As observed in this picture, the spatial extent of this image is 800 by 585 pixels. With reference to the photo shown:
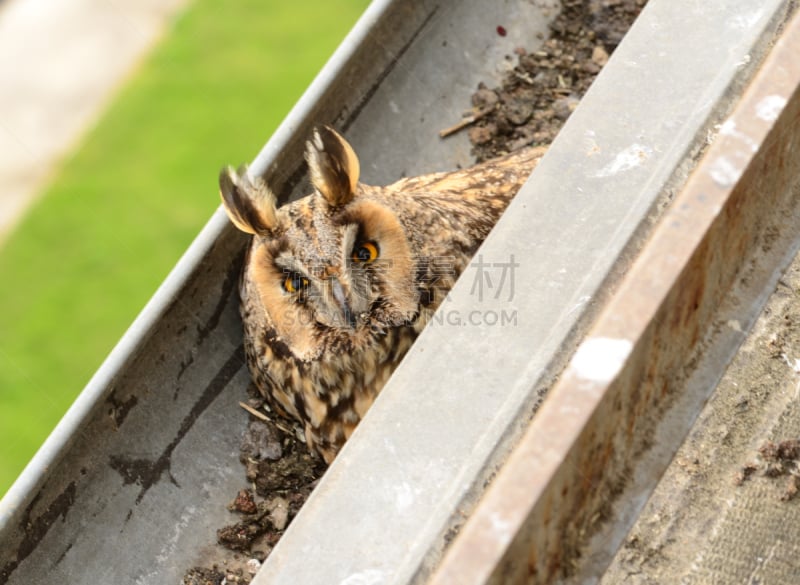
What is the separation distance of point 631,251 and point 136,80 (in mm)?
4385

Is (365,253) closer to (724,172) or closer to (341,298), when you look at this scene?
(341,298)

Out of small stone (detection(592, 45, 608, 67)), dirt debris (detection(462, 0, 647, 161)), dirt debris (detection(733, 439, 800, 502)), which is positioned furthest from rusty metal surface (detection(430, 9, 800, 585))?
small stone (detection(592, 45, 608, 67))

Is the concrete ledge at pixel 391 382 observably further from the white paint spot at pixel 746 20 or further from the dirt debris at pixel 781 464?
the dirt debris at pixel 781 464

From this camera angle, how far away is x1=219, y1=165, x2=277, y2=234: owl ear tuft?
238cm

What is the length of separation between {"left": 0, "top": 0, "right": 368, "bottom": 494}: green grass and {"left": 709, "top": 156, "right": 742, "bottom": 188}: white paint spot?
3.83m

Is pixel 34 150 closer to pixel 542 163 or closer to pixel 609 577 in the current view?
pixel 542 163

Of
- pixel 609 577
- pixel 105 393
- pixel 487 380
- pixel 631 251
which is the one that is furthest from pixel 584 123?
pixel 105 393

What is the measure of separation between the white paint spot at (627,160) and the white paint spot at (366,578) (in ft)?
2.45

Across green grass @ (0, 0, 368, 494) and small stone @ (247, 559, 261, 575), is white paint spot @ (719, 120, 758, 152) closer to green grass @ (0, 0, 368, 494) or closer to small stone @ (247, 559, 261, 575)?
small stone @ (247, 559, 261, 575)

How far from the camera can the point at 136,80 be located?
550cm

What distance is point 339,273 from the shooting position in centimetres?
236

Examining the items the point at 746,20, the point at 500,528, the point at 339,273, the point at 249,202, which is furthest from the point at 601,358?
the point at 249,202

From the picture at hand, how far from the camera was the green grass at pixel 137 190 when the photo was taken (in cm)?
482

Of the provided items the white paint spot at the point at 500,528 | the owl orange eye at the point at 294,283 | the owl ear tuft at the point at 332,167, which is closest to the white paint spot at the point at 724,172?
the white paint spot at the point at 500,528
